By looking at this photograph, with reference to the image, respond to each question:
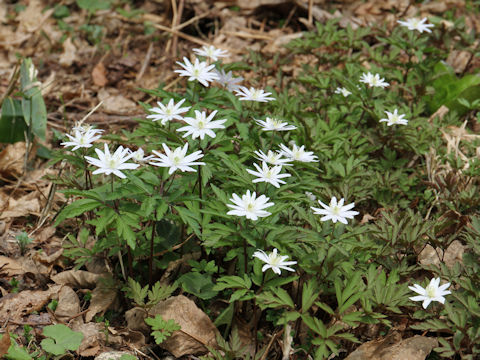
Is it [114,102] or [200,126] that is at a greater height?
[200,126]

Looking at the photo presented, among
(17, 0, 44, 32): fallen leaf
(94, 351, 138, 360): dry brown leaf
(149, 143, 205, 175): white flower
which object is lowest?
(94, 351, 138, 360): dry brown leaf

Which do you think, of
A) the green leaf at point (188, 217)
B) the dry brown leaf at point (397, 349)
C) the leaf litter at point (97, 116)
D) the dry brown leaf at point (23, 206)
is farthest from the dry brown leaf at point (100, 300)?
the dry brown leaf at point (397, 349)

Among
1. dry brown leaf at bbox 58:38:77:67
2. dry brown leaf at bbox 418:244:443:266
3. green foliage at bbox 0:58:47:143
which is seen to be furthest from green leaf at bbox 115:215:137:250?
dry brown leaf at bbox 58:38:77:67

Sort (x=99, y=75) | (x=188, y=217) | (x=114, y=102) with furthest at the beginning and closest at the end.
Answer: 1. (x=99, y=75)
2. (x=114, y=102)
3. (x=188, y=217)

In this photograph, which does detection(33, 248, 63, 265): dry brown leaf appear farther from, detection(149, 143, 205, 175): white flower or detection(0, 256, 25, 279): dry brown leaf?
detection(149, 143, 205, 175): white flower

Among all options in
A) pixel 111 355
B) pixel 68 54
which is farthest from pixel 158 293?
pixel 68 54

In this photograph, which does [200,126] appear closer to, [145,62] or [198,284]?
[198,284]

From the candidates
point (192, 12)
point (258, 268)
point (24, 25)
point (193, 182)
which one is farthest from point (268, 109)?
point (24, 25)
